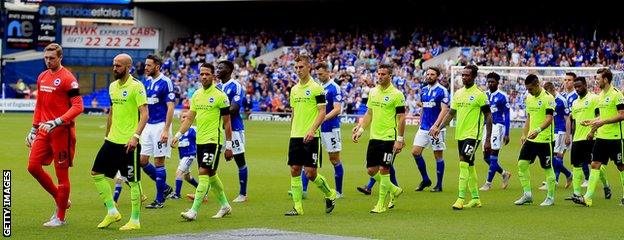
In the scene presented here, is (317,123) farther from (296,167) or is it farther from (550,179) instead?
(550,179)

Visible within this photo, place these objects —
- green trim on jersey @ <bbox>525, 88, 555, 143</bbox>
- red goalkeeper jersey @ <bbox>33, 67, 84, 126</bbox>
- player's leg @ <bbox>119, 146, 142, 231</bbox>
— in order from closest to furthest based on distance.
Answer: player's leg @ <bbox>119, 146, 142, 231</bbox>, red goalkeeper jersey @ <bbox>33, 67, 84, 126</bbox>, green trim on jersey @ <bbox>525, 88, 555, 143</bbox>

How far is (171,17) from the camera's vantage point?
220ft

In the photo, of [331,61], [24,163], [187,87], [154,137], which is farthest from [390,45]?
[154,137]

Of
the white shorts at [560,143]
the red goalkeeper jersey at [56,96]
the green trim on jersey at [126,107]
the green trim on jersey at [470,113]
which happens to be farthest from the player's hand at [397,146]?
the white shorts at [560,143]

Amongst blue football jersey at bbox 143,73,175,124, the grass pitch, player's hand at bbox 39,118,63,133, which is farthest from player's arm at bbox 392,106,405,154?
player's hand at bbox 39,118,63,133

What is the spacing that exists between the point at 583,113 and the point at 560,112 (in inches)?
151

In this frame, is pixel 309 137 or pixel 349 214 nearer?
pixel 309 137

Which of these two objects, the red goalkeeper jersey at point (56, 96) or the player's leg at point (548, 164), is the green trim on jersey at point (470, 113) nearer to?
the player's leg at point (548, 164)

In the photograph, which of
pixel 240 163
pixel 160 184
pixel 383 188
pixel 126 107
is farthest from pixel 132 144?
pixel 240 163

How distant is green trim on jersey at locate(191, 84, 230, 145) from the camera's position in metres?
14.1

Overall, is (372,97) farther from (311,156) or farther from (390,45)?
(390,45)

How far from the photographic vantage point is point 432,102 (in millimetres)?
19438

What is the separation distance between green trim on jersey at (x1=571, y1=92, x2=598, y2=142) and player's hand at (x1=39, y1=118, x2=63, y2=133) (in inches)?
318

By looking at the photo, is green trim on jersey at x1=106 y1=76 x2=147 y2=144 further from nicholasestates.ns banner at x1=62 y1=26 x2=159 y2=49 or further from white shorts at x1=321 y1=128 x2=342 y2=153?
nicholasestates.ns banner at x1=62 y1=26 x2=159 y2=49
